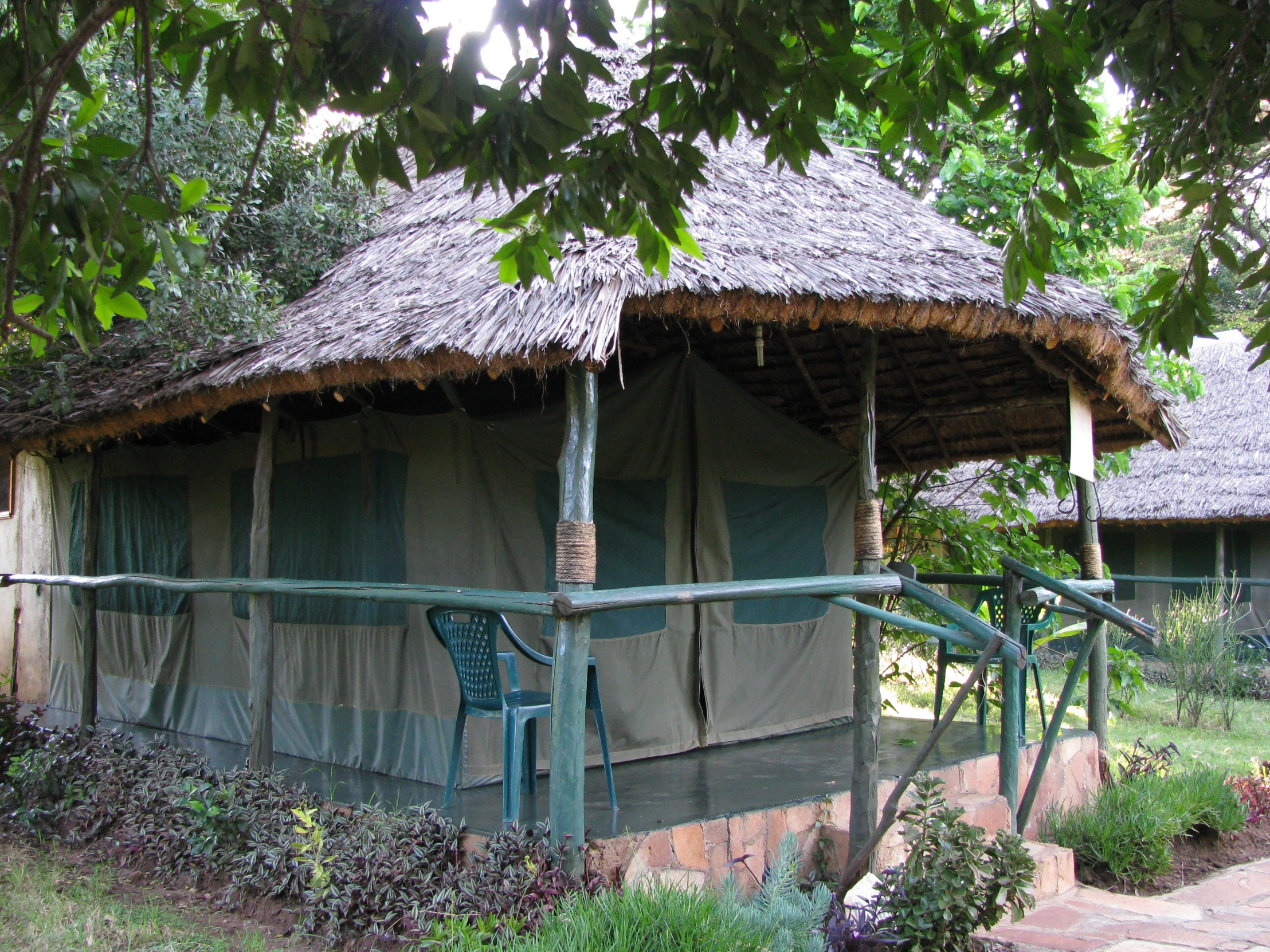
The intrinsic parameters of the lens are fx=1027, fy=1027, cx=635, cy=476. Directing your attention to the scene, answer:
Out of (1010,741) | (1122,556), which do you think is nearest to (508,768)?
(1010,741)

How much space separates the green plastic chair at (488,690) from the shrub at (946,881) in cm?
129

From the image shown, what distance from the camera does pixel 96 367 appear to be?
6445mm

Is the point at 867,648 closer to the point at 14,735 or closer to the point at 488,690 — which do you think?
the point at 488,690

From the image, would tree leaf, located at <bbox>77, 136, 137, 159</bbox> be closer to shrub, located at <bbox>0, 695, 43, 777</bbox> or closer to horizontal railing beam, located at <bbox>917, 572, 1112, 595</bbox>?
shrub, located at <bbox>0, 695, 43, 777</bbox>

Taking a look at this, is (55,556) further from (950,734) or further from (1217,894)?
(1217,894)

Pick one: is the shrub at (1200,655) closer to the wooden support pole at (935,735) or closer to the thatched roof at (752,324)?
the thatched roof at (752,324)

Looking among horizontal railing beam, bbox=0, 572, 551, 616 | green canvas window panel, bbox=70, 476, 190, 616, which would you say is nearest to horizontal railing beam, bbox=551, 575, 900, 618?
horizontal railing beam, bbox=0, 572, 551, 616

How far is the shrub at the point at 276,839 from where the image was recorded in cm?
353

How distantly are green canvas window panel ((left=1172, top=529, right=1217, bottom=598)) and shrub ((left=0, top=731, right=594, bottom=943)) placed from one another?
44.0ft

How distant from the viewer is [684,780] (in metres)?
5.08

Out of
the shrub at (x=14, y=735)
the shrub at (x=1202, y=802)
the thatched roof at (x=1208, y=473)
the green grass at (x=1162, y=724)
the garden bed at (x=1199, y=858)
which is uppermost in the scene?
the thatched roof at (x=1208, y=473)

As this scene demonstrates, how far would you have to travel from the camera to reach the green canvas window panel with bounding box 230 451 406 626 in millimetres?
5523

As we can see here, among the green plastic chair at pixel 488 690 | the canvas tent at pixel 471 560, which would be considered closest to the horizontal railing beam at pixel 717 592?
the green plastic chair at pixel 488 690

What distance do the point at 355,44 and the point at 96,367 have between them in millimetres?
4748
